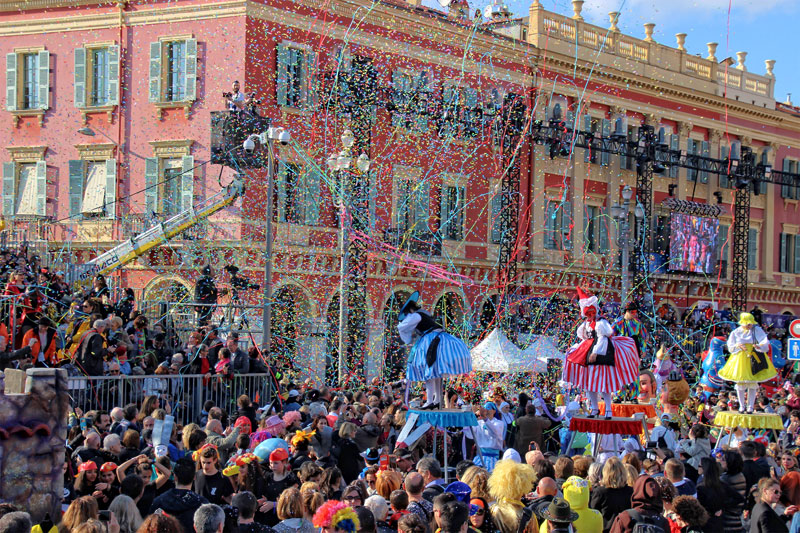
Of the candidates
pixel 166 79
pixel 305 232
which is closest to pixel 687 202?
pixel 305 232

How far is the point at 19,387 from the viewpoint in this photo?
8.06 metres

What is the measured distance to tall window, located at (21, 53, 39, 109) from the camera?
30.0 meters

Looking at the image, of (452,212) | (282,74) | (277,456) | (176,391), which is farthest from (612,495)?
(452,212)

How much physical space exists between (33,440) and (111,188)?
21.5m

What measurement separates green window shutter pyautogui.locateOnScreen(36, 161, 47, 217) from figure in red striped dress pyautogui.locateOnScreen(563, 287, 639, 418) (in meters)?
20.1

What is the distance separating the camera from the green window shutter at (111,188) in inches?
1121

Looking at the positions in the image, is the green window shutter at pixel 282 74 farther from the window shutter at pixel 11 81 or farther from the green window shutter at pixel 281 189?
the window shutter at pixel 11 81

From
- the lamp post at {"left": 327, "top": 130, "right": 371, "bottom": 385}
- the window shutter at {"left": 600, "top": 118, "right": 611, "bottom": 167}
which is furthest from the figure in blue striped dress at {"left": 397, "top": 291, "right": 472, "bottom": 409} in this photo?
the window shutter at {"left": 600, "top": 118, "right": 611, "bottom": 167}

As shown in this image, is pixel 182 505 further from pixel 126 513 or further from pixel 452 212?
pixel 452 212

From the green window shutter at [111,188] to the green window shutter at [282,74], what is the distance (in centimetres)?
470

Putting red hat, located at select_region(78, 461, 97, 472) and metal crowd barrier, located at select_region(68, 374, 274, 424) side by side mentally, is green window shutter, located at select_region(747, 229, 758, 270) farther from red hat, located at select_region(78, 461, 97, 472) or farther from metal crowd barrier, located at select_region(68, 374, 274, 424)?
red hat, located at select_region(78, 461, 97, 472)

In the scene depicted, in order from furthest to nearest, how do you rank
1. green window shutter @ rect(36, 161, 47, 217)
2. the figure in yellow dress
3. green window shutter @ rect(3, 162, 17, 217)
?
green window shutter @ rect(3, 162, 17, 217) → green window shutter @ rect(36, 161, 47, 217) → the figure in yellow dress

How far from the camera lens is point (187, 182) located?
2781cm

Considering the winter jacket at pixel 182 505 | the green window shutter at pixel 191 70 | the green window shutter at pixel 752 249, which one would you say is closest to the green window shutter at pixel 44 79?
the green window shutter at pixel 191 70
